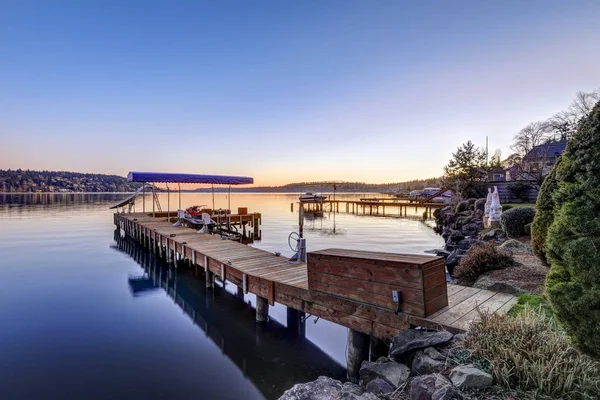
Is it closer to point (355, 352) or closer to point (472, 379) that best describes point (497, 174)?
point (355, 352)

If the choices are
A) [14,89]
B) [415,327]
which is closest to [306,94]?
[415,327]

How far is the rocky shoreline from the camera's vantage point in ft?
9.16

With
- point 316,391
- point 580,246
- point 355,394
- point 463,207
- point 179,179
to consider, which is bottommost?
point 316,391

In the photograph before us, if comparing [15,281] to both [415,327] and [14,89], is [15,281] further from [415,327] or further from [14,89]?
[14,89]

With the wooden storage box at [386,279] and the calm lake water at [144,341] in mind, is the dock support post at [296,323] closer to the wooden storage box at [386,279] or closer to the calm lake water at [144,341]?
the calm lake water at [144,341]

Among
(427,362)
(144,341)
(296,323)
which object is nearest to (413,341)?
(427,362)

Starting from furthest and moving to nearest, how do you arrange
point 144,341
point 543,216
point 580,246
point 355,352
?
point 144,341
point 543,216
point 355,352
point 580,246

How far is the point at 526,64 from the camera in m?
13.5

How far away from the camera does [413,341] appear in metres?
3.88

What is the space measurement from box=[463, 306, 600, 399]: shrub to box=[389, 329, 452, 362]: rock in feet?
1.26

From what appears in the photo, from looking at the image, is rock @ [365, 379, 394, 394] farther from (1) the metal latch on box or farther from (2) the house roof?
(2) the house roof

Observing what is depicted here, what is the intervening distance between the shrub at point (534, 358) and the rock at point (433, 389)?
19.0 inches

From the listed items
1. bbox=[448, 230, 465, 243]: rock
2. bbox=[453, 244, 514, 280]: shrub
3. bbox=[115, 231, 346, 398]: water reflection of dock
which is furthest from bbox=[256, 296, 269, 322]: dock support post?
bbox=[448, 230, 465, 243]: rock

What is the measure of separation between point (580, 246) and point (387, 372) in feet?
8.22
